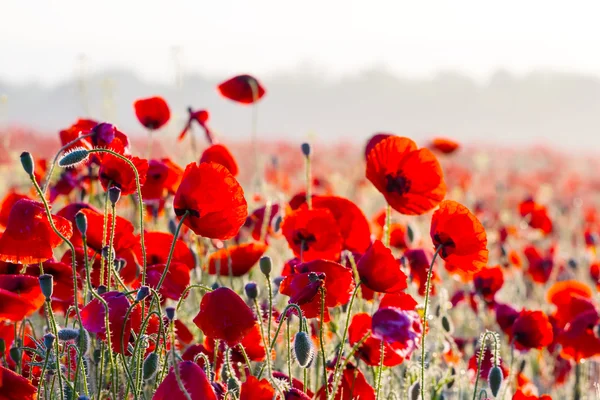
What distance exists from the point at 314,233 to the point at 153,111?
838mm

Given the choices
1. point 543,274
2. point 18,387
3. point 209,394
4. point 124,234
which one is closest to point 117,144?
point 124,234

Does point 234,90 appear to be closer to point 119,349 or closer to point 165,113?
point 165,113

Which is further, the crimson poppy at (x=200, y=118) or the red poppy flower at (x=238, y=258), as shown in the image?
the crimson poppy at (x=200, y=118)

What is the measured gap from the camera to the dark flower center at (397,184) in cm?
183

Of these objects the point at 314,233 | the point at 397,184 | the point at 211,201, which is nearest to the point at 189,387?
the point at 211,201

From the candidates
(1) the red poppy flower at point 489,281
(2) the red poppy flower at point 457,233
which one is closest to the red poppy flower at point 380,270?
(2) the red poppy flower at point 457,233

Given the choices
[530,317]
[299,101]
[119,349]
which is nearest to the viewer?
[119,349]

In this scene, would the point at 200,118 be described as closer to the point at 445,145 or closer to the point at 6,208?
the point at 6,208

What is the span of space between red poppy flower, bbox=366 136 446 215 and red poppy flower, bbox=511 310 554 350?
45 centimetres

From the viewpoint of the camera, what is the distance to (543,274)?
318cm

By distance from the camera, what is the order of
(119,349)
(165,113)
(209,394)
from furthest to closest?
1. (165,113)
2. (119,349)
3. (209,394)

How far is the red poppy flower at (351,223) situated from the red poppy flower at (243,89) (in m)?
0.74

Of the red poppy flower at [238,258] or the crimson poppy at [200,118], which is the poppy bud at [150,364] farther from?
the crimson poppy at [200,118]

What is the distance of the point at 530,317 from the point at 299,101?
4935cm
